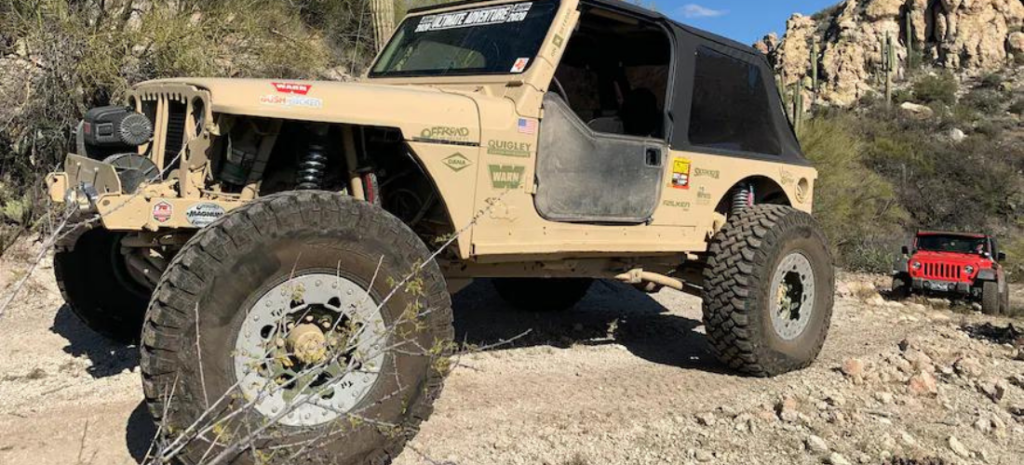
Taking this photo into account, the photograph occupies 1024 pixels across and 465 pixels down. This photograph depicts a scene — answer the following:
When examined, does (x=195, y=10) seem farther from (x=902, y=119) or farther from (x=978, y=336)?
(x=902, y=119)

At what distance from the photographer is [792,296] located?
5504 millimetres

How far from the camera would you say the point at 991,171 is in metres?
22.0

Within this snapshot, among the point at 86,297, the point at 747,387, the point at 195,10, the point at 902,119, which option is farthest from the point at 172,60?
the point at 902,119

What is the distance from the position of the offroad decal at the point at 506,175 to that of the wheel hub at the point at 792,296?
6.96 feet

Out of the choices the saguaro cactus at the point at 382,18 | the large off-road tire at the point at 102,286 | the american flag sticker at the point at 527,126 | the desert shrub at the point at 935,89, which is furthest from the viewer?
the desert shrub at the point at 935,89


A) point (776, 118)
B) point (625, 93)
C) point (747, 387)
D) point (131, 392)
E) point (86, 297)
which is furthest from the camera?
point (625, 93)

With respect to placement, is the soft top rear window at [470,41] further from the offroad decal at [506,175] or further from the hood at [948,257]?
the hood at [948,257]

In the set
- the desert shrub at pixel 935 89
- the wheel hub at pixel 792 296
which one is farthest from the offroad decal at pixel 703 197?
the desert shrub at pixel 935 89

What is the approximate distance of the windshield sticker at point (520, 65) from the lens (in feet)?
13.6

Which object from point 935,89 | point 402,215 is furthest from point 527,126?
point 935,89

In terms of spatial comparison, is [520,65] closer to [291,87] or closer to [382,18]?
[291,87]

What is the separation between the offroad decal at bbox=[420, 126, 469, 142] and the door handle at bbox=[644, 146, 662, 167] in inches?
53.0

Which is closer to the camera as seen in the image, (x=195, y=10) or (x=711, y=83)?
(x=711, y=83)

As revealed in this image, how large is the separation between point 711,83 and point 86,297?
3.98 metres
